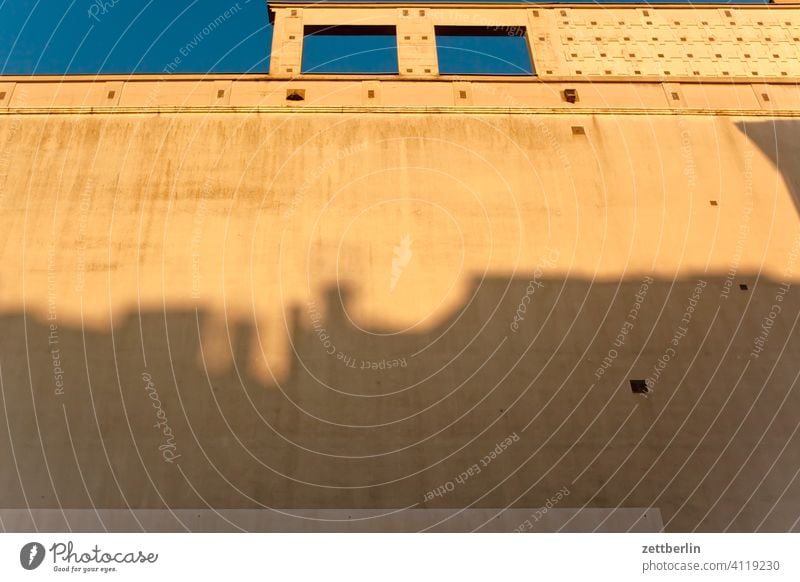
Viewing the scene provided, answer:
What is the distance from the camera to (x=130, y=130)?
40.7ft

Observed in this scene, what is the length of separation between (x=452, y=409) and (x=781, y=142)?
363 inches

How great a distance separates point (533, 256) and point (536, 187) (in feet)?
5.16

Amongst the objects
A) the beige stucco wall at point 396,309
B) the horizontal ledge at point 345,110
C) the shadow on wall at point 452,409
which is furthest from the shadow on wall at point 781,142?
the shadow on wall at point 452,409

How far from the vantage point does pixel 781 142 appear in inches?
498

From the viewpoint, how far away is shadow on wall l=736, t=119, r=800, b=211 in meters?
12.3

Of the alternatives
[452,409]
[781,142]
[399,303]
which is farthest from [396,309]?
[781,142]

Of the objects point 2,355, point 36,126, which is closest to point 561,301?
point 2,355

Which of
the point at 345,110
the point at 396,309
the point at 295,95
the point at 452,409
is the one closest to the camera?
the point at 452,409

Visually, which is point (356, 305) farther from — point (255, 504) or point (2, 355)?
point (2, 355)

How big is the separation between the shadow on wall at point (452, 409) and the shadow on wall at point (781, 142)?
2790 mm

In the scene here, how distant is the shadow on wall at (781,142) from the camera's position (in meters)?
12.3

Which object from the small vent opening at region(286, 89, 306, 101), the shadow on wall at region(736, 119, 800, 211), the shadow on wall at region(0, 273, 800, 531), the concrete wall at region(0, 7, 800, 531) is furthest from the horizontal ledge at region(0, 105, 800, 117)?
the shadow on wall at region(0, 273, 800, 531)

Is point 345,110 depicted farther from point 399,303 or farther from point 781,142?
point 781,142

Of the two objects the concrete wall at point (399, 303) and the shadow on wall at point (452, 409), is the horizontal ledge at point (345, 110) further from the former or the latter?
the shadow on wall at point (452, 409)
